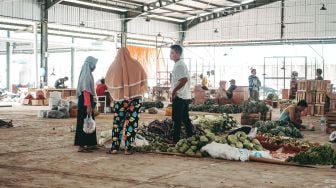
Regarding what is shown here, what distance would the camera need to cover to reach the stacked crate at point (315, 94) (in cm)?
1672

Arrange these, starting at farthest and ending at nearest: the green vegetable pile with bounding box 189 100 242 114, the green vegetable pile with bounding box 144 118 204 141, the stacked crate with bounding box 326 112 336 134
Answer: the green vegetable pile with bounding box 189 100 242 114 → the stacked crate with bounding box 326 112 336 134 → the green vegetable pile with bounding box 144 118 204 141

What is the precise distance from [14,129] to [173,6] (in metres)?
19.5

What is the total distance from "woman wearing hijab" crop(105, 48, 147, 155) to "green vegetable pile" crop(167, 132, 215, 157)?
0.73 meters

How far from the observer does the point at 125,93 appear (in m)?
6.81

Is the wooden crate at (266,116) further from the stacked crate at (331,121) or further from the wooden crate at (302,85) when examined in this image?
the wooden crate at (302,85)

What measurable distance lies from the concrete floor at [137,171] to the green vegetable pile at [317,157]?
20 centimetres

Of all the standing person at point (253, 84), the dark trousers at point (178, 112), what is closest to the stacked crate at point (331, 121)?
the dark trousers at point (178, 112)

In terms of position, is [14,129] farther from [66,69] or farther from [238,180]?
[66,69]

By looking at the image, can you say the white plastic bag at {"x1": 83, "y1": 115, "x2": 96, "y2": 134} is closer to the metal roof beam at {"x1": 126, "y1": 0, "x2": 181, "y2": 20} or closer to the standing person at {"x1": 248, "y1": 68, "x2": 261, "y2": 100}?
the standing person at {"x1": 248, "y1": 68, "x2": 261, "y2": 100}

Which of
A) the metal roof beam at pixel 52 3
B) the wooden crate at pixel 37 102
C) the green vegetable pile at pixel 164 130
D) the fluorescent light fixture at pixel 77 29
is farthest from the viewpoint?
the fluorescent light fixture at pixel 77 29

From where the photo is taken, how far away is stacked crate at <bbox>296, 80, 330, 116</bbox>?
1672cm

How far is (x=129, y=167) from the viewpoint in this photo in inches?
231

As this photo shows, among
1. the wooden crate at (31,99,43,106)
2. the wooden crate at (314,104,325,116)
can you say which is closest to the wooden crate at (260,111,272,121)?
the wooden crate at (314,104,325,116)

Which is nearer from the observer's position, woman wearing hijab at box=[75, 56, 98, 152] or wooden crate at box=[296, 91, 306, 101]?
woman wearing hijab at box=[75, 56, 98, 152]
